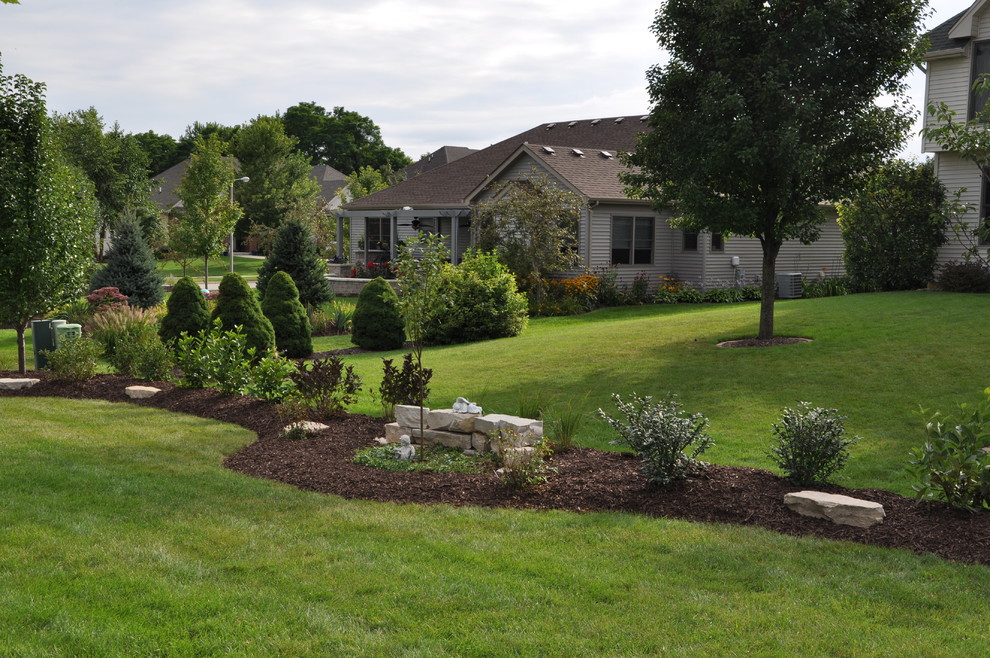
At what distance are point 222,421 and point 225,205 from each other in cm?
2989

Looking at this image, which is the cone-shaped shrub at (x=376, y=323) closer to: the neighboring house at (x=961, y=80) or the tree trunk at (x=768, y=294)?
the tree trunk at (x=768, y=294)

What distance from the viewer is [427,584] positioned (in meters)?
4.75

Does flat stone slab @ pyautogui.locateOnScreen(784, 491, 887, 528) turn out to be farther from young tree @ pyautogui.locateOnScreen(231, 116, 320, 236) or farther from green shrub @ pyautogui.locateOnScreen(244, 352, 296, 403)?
young tree @ pyautogui.locateOnScreen(231, 116, 320, 236)

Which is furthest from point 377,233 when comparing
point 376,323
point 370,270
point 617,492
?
point 617,492

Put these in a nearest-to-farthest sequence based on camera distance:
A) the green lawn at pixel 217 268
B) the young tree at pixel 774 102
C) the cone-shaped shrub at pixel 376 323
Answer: the young tree at pixel 774 102 < the cone-shaped shrub at pixel 376 323 < the green lawn at pixel 217 268

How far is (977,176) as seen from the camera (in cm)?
2059

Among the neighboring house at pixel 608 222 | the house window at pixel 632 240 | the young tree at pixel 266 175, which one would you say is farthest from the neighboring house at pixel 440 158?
the house window at pixel 632 240

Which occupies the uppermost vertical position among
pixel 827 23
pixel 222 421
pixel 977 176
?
pixel 827 23

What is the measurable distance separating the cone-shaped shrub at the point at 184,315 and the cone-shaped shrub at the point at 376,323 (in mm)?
3639

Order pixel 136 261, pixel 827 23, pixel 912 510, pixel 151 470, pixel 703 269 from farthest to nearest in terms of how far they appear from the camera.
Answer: pixel 703 269
pixel 136 261
pixel 827 23
pixel 151 470
pixel 912 510

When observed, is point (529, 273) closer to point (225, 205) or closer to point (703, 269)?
point (703, 269)

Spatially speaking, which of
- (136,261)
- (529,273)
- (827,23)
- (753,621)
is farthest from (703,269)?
(753,621)

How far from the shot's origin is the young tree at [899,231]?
20984mm

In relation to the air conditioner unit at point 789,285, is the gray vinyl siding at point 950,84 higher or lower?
higher
